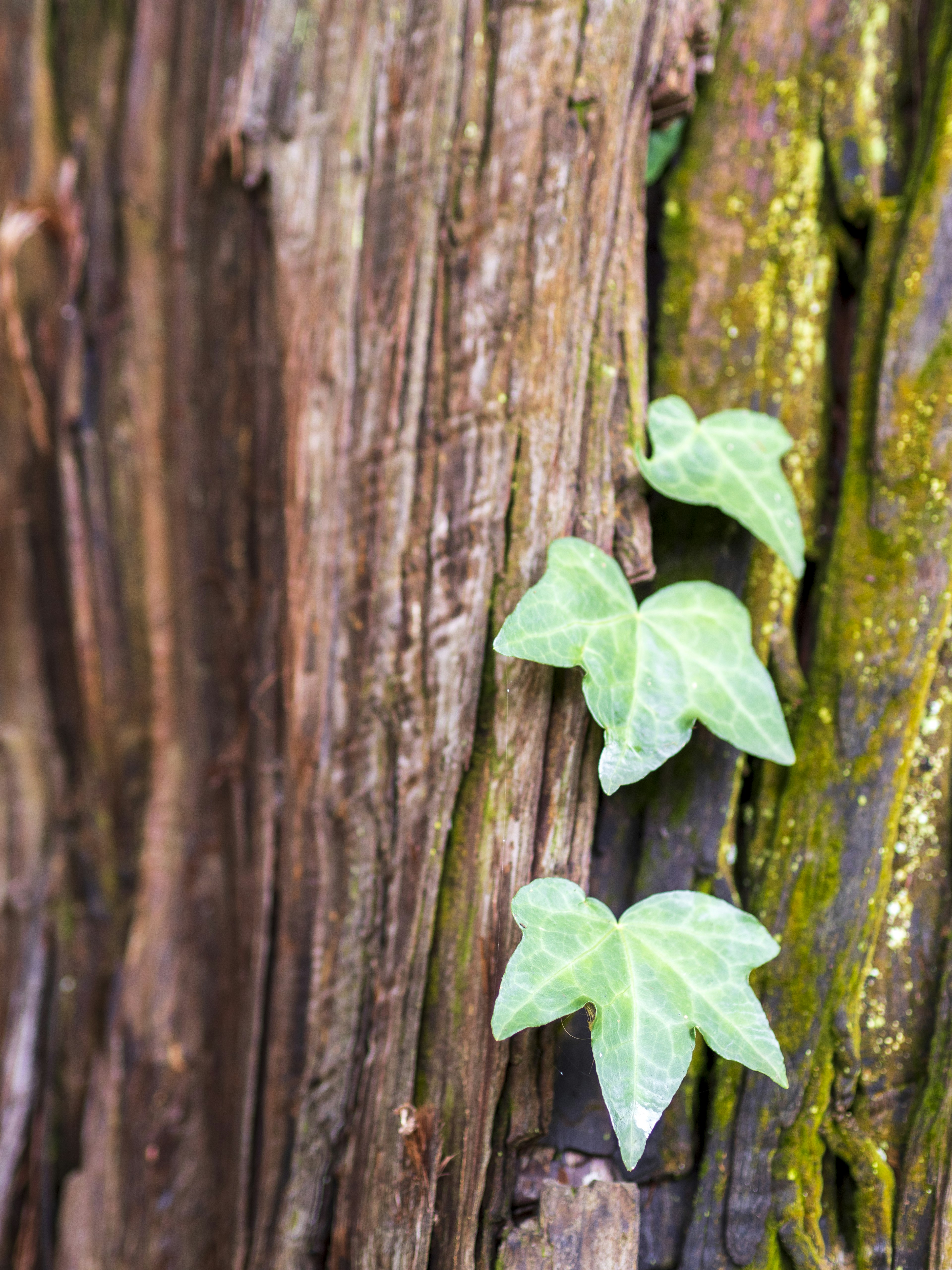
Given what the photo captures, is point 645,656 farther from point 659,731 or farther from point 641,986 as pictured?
point 641,986

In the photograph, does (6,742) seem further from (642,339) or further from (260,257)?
(642,339)

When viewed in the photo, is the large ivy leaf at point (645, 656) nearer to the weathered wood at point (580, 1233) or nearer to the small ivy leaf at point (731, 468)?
the small ivy leaf at point (731, 468)

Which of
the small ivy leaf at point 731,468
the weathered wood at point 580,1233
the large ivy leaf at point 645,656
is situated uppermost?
the small ivy leaf at point 731,468

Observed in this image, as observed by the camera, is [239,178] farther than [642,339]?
Yes

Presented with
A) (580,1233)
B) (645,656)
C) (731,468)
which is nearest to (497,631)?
(645,656)

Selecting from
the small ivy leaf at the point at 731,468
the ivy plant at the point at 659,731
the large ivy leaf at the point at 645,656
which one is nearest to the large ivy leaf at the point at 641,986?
the ivy plant at the point at 659,731

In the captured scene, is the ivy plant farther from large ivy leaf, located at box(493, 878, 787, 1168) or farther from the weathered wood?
the weathered wood

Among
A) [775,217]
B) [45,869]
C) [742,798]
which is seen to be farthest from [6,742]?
[775,217]
